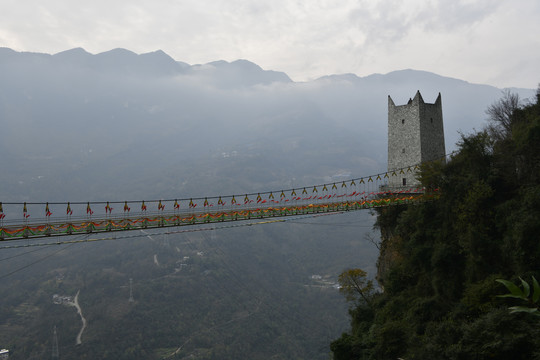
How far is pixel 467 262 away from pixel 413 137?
19090mm

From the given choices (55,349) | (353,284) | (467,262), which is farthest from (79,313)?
(467,262)

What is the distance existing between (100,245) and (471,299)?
603 ft

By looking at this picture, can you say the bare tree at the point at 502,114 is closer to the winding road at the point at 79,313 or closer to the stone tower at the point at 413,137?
the stone tower at the point at 413,137

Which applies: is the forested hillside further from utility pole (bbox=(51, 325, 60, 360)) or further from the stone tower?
utility pole (bbox=(51, 325, 60, 360))

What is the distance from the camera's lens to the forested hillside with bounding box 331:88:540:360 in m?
16.6

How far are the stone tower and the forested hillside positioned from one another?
A: 296 inches

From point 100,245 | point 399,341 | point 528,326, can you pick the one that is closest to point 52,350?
point 100,245

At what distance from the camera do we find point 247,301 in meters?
146

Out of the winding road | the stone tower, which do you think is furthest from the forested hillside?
the winding road

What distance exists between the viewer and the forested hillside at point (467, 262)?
16.6 m

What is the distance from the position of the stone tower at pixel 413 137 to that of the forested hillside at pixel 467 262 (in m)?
7.52

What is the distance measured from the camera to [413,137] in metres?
39.1

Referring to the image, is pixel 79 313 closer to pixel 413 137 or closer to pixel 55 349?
pixel 55 349

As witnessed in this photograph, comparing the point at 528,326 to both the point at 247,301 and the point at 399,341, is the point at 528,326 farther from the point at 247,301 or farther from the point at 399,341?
the point at 247,301
